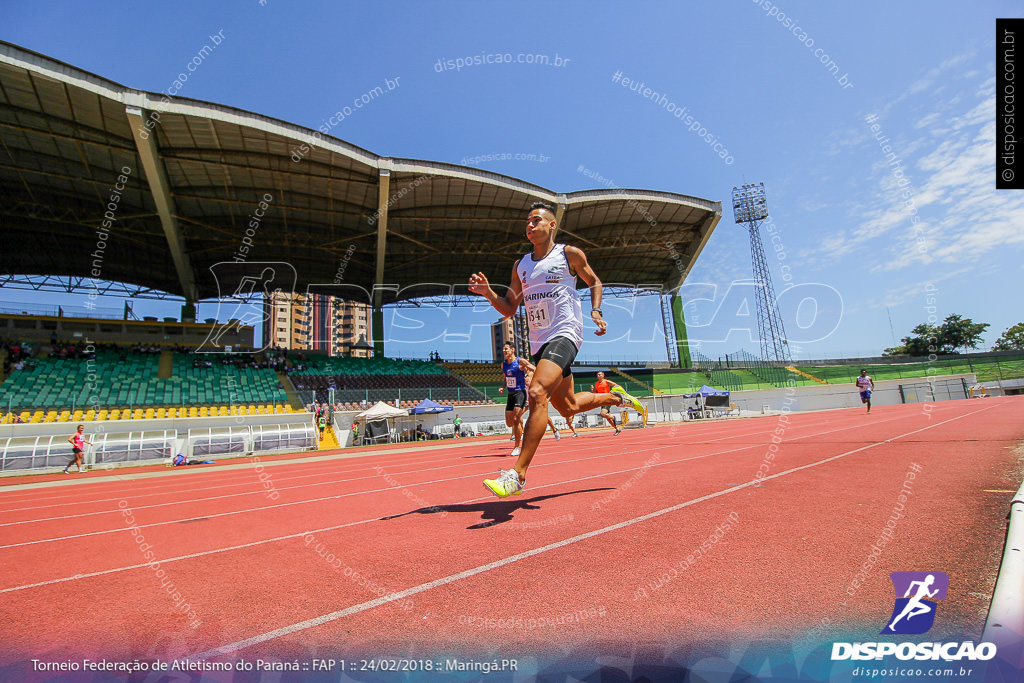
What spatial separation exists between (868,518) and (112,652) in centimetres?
352

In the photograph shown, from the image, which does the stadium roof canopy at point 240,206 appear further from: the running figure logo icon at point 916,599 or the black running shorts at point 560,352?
the running figure logo icon at point 916,599

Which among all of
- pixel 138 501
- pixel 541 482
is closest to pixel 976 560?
pixel 541 482

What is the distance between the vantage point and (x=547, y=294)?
13.1ft

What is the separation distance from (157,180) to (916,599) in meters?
26.6

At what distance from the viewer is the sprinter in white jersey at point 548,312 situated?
3.55m

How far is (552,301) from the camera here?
3953 mm

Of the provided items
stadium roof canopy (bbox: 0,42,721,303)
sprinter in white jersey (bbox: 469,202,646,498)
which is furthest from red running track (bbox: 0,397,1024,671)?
stadium roof canopy (bbox: 0,42,721,303)

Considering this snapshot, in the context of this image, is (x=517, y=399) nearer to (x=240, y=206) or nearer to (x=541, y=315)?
(x=541, y=315)

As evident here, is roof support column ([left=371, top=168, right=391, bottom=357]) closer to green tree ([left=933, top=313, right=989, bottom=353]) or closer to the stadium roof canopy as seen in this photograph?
the stadium roof canopy

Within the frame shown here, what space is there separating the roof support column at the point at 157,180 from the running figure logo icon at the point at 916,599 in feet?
79.3

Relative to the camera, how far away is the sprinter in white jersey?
11.6ft

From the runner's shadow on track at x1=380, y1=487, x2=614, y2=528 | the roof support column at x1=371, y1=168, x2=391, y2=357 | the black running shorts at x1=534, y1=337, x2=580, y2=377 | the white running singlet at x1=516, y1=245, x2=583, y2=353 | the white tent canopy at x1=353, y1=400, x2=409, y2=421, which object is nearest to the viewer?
the runner's shadow on track at x1=380, y1=487, x2=614, y2=528

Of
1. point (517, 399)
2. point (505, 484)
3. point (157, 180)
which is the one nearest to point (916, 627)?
point (505, 484)

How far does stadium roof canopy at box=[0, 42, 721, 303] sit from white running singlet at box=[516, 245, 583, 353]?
20.5 m
